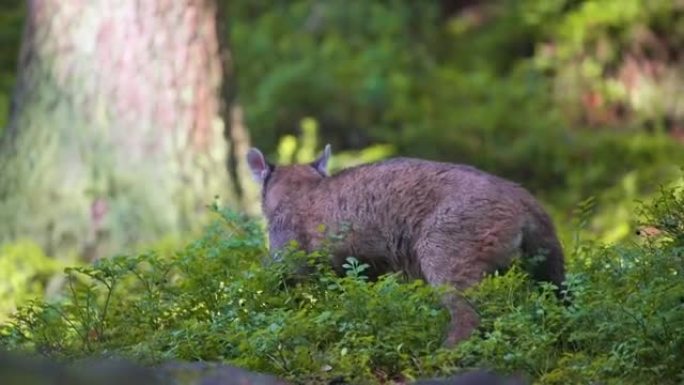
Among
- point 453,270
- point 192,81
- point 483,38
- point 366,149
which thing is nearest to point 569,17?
point 483,38

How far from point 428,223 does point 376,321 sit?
972 millimetres

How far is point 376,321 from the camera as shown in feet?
23.2

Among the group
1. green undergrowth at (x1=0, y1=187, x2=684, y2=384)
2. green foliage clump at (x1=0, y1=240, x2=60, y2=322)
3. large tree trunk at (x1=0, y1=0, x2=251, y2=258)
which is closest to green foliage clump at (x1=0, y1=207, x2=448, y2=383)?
green undergrowth at (x1=0, y1=187, x2=684, y2=384)

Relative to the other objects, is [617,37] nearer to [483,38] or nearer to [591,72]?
[591,72]

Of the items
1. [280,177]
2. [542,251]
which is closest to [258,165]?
[280,177]

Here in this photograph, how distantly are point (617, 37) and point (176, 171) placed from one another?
729 cm

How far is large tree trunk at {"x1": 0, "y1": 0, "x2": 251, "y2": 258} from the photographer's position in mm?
11945

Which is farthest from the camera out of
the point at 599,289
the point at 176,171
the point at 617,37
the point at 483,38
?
the point at 483,38

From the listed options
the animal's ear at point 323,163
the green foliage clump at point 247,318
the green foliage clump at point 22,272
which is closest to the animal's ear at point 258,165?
the animal's ear at point 323,163

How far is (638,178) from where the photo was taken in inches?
595

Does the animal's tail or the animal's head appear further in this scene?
the animal's head

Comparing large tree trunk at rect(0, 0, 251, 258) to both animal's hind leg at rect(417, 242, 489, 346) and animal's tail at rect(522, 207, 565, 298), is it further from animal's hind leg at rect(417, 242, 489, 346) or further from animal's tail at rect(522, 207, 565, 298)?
animal's tail at rect(522, 207, 565, 298)

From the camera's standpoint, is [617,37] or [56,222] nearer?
[56,222]

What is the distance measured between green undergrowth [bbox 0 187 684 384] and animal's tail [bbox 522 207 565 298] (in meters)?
0.11
